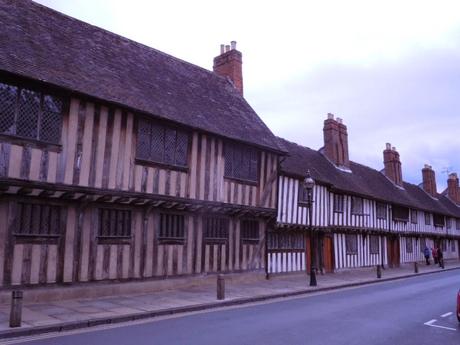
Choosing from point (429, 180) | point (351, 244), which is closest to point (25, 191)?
point (351, 244)

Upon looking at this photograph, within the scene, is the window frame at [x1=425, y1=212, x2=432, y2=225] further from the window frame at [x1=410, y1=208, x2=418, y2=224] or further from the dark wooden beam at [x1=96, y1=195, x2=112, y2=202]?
the dark wooden beam at [x1=96, y1=195, x2=112, y2=202]

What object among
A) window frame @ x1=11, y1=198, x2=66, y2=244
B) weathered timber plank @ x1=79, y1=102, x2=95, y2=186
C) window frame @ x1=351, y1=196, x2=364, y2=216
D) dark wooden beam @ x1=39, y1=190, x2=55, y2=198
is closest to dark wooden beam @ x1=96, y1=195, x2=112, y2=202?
weathered timber plank @ x1=79, y1=102, x2=95, y2=186

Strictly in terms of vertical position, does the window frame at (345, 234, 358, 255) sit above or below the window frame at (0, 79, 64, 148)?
below

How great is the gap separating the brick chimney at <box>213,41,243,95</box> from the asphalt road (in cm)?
1180

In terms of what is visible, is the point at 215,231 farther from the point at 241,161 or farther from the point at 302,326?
the point at 302,326

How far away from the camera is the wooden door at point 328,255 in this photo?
22.5 m

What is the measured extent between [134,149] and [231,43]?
33.6 feet

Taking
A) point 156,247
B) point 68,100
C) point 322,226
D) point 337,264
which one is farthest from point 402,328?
point 337,264

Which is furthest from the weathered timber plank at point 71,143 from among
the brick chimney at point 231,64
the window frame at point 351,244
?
the window frame at point 351,244

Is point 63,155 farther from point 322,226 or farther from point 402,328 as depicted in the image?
point 322,226

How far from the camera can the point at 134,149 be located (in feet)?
41.3

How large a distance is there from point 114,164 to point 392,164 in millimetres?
28608

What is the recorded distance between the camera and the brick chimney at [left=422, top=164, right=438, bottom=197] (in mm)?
42656

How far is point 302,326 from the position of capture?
828 cm
